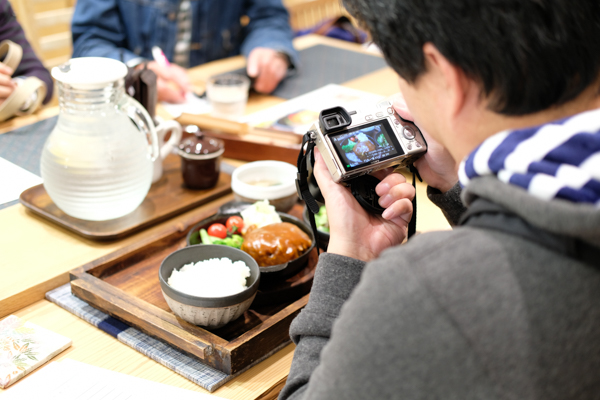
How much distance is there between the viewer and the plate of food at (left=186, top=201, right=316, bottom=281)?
1.03 m

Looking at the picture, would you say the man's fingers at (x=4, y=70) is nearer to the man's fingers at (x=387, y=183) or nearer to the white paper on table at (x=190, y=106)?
the white paper on table at (x=190, y=106)

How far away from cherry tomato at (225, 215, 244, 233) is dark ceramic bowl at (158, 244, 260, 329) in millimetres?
169

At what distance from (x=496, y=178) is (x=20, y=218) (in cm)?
105

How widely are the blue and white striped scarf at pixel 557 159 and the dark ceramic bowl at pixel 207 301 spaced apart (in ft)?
1.60

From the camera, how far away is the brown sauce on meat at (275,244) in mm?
1032

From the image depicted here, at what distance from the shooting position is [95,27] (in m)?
2.21

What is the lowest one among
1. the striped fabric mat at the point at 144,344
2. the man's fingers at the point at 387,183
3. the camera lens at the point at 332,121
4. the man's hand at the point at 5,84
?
the striped fabric mat at the point at 144,344

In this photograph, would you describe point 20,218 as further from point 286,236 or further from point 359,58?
point 359,58

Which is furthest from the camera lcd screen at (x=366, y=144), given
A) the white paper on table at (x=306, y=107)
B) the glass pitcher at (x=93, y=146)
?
the white paper on table at (x=306, y=107)

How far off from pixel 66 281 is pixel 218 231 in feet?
0.99

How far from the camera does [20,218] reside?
1.22 m

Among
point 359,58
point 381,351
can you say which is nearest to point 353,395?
point 381,351

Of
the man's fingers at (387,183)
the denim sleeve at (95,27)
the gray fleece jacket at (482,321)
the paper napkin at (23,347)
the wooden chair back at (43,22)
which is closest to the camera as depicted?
the gray fleece jacket at (482,321)

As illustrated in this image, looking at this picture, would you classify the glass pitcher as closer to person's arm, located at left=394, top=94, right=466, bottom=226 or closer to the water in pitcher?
the water in pitcher
